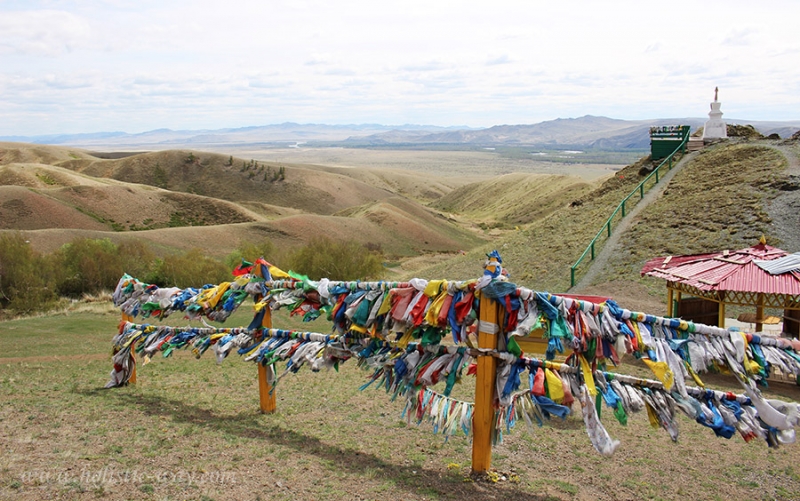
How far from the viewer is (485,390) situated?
6.25m

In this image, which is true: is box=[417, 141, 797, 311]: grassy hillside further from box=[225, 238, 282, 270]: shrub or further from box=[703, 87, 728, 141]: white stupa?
box=[225, 238, 282, 270]: shrub

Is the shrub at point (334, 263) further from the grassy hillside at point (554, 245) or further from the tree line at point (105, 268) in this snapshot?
the grassy hillside at point (554, 245)

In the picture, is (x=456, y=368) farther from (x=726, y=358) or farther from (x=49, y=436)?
(x=49, y=436)

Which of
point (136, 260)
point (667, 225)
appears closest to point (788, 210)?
point (667, 225)

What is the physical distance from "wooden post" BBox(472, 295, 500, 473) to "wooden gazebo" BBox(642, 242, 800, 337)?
7820mm

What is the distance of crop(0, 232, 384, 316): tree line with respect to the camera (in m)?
29.0

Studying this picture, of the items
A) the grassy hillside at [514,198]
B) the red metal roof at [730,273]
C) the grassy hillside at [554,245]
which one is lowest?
the grassy hillside at [514,198]

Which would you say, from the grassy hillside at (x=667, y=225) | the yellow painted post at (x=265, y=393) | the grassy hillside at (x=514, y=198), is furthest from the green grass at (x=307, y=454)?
the grassy hillside at (x=514, y=198)

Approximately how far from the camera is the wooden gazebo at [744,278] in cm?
1212

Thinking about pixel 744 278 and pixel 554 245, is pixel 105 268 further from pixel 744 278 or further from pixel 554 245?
pixel 744 278

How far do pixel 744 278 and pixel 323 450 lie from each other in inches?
363

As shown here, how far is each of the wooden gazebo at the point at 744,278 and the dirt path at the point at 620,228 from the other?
7.08m

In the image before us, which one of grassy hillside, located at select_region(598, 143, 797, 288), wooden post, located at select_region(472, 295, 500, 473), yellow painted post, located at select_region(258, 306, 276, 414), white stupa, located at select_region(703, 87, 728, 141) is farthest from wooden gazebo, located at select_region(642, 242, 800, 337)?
white stupa, located at select_region(703, 87, 728, 141)

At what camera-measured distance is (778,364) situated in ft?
19.2
